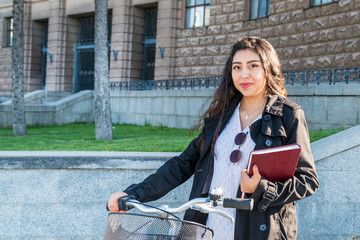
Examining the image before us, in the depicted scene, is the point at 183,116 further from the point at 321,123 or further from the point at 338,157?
the point at 338,157

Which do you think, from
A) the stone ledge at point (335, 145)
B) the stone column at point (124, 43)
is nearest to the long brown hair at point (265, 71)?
the stone ledge at point (335, 145)

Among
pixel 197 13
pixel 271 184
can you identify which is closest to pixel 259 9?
pixel 197 13

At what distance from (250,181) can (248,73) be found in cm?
63

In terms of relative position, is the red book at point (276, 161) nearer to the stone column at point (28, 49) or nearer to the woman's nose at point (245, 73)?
the woman's nose at point (245, 73)

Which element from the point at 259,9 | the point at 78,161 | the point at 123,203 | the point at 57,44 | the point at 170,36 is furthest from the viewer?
the point at 57,44

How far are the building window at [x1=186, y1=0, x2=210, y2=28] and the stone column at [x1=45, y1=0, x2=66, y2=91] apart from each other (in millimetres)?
8134

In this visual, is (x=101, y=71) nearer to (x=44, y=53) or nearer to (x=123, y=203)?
(x=123, y=203)

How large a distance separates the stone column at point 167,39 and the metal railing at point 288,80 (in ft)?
2.90

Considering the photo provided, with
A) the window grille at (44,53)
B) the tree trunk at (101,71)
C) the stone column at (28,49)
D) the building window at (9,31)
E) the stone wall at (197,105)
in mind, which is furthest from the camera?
the building window at (9,31)

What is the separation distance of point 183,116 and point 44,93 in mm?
9970

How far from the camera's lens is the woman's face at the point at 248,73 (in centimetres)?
271

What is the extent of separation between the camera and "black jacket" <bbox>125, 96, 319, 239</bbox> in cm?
245

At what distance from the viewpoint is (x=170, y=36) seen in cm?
2044

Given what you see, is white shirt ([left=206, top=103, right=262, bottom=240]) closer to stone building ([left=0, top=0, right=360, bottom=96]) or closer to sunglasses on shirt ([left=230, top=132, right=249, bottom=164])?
sunglasses on shirt ([left=230, top=132, right=249, bottom=164])
